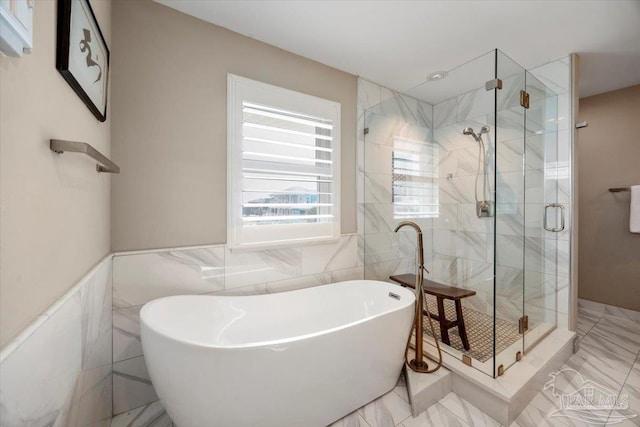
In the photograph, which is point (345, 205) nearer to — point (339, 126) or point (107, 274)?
point (339, 126)

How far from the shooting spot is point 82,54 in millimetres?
1002

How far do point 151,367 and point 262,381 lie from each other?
0.52 meters

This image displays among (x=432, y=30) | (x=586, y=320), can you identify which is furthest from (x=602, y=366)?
(x=432, y=30)

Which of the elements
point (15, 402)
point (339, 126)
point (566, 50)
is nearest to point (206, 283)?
point (15, 402)

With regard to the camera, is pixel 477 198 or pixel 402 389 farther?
pixel 477 198

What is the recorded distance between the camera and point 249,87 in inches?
75.4

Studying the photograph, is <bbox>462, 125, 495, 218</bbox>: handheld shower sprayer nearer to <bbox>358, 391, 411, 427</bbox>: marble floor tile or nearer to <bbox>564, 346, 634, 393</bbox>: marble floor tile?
<bbox>564, 346, 634, 393</bbox>: marble floor tile

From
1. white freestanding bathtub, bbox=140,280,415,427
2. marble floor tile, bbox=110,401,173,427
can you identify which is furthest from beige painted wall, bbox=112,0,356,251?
marble floor tile, bbox=110,401,173,427

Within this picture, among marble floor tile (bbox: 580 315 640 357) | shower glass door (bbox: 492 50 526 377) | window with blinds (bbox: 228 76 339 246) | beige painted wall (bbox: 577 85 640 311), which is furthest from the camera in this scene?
beige painted wall (bbox: 577 85 640 311)

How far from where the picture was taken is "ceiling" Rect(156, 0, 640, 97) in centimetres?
164

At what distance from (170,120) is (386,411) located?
2.24 m

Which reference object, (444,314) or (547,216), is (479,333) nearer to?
(444,314)

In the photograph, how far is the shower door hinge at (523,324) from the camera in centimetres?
194

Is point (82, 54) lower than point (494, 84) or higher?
lower
